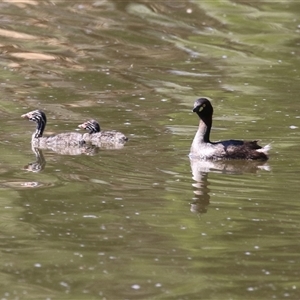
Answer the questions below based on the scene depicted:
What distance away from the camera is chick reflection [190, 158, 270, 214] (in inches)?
521

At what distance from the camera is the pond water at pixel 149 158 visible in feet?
33.3

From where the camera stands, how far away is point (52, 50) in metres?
23.4

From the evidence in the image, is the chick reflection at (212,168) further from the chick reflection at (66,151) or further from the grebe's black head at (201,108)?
the chick reflection at (66,151)

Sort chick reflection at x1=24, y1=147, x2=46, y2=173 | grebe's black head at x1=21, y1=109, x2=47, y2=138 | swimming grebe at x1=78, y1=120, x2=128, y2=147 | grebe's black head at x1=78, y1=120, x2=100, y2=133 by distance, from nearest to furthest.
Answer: chick reflection at x1=24, y1=147, x2=46, y2=173 < swimming grebe at x1=78, y1=120, x2=128, y2=147 < grebe's black head at x1=78, y1=120, x2=100, y2=133 < grebe's black head at x1=21, y1=109, x2=47, y2=138

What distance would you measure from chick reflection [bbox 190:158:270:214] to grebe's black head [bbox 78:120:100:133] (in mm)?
1919

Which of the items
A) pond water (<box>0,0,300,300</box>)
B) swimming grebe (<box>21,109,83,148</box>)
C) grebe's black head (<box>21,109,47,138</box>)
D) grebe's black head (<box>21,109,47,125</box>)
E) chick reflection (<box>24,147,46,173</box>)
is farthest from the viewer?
grebe's black head (<box>21,109,47,125</box>)

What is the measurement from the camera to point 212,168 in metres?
14.6

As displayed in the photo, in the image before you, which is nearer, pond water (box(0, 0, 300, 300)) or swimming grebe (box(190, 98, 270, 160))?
pond water (box(0, 0, 300, 300))

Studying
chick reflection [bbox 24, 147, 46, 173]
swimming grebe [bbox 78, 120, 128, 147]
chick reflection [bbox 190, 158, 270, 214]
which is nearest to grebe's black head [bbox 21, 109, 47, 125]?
swimming grebe [bbox 78, 120, 128, 147]

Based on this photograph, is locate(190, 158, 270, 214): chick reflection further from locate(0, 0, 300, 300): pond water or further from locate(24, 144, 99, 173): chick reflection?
locate(24, 144, 99, 173): chick reflection

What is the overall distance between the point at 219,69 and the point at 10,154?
26.3 ft

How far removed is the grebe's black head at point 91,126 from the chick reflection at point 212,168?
1919 millimetres

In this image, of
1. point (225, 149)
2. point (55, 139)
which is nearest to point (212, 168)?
point (225, 149)

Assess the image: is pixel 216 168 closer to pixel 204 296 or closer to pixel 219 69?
pixel 204 296
